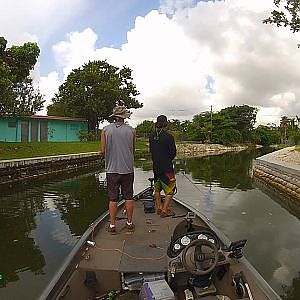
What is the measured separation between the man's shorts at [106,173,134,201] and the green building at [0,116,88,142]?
24924mm

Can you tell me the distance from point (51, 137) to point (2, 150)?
44.0 feet

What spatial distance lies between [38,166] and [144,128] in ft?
137

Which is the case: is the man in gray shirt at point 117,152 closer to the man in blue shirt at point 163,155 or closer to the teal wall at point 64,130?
the man in blue shirt at point 163,155

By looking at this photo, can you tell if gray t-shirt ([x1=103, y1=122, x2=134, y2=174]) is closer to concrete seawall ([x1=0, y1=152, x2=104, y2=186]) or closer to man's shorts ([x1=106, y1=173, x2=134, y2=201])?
man's shorts ([x1=106, y1=173, x2=134, y2=201])

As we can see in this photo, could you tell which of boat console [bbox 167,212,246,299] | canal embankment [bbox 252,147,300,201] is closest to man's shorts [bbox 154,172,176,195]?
Result: boat console [bbox 167,212,246,299]

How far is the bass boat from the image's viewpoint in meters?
3.34

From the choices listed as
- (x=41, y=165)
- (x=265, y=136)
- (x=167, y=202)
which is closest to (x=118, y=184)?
(x=167, y=202)

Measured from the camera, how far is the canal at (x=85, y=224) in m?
6.29

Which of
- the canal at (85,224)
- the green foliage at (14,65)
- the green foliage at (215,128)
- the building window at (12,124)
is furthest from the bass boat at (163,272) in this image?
the green foliage at (215,128)

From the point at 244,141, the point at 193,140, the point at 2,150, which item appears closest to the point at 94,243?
the point at 2,150

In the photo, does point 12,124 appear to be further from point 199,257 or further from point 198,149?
point 199,257

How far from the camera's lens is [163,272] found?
3.76 meters

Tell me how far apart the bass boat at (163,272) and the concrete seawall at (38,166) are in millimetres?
12549

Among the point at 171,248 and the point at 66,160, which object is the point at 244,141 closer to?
the point at 66,160
